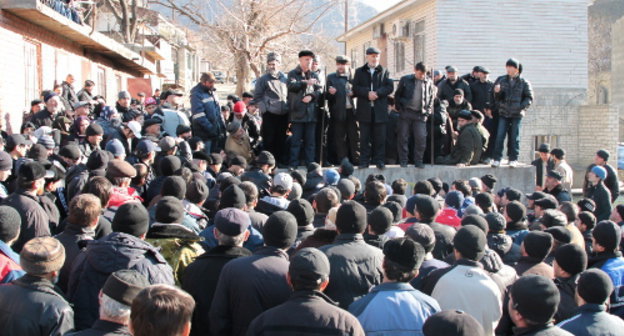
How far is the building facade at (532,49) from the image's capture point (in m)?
22.6

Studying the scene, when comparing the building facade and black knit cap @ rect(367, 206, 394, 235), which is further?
the building facade

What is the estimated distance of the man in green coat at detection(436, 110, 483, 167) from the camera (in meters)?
11.3

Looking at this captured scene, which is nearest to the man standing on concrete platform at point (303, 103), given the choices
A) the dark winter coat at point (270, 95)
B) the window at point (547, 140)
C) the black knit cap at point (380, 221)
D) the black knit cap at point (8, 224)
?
the dark winter coat at point (270, 95)

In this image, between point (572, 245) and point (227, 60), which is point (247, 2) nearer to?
point (227, 60)

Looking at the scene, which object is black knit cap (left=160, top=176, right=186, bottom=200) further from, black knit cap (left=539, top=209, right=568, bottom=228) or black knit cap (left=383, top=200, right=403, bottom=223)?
black knit cap (left=539, top=209, right=568, bottom=228)

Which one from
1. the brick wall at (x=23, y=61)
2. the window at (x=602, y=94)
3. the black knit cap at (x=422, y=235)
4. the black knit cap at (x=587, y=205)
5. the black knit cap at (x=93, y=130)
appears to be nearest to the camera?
the black knit cap at (x=422, y=235)

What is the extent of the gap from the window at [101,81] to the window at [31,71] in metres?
6.11

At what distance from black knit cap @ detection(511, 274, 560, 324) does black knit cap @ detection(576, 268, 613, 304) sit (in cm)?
67

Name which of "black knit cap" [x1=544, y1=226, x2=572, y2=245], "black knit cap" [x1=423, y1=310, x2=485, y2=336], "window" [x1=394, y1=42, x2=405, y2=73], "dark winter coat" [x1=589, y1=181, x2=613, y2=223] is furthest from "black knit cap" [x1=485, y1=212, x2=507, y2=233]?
"window" [x1=394, y1=42, x2=405, y2=73]

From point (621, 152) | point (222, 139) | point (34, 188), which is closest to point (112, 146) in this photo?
point (34, 188)

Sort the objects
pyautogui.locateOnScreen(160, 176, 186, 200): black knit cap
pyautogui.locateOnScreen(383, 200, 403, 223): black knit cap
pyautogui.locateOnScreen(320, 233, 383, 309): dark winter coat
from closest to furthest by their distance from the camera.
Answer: pyautogui.locateOnScreen(320, 233, 383, 309): dark winter coat, pyautogui.locateOnScreen(160, 176, 186, 200): black knit cap, pyautogui.locateOnScreen(383, 200, 403, 223): black knit cap

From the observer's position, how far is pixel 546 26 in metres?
23.1

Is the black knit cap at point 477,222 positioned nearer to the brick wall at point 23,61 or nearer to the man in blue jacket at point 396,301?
the man in blue jacket at point 396,301

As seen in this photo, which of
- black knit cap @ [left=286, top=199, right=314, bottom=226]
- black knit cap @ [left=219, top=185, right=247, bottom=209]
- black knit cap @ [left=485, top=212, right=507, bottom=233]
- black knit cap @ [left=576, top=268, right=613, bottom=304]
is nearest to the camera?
black knit cap @ [left=576, top=268, right=613, bottom=304]
